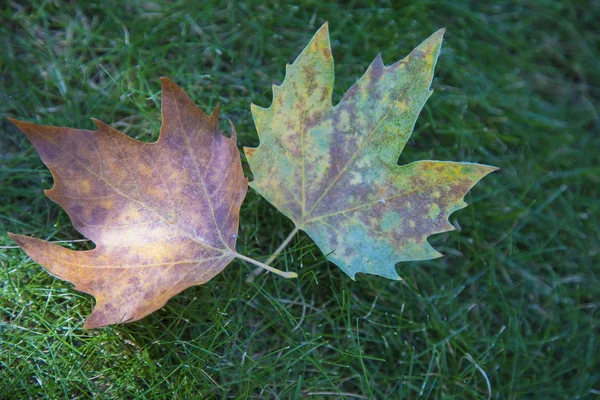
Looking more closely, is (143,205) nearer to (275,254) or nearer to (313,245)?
(275,254)

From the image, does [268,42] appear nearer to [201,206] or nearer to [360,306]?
[201,206]

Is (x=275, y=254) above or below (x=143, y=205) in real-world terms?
below

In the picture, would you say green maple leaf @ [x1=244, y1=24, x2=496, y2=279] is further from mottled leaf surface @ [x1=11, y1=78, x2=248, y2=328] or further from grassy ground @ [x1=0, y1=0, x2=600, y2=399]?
grassy ground @ [x1=0, y1=0, x2=600, y2=399]

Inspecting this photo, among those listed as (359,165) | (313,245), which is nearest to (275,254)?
(313,245)

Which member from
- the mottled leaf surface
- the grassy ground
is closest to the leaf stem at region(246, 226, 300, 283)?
the grassy ground

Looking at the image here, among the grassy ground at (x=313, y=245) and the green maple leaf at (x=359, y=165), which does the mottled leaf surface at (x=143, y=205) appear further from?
the grassy ground at (x=313, y=245)
